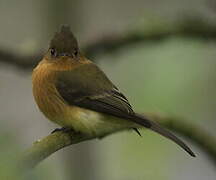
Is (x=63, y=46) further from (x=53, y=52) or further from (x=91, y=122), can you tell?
(x=91, y=122)

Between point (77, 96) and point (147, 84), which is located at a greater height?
point (77, 96)

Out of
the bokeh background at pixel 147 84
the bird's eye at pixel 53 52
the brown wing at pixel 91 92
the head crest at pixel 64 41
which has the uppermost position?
the head crest at pixel 64 41

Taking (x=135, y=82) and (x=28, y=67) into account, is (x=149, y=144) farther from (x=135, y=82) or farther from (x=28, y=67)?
(x=28, y=67)

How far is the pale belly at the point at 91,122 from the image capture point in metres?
3.29

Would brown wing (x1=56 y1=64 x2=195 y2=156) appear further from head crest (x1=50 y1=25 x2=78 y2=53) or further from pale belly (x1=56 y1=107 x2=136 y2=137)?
head crest (x1=50 y1=25 x2=78 y2=53)

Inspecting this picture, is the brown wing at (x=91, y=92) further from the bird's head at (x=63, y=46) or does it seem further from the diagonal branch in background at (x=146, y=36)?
the diagonal branch in background at (x=146, y=36)

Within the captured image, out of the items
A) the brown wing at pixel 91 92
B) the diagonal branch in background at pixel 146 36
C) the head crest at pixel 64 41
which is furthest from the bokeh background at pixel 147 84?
the head crest at pixel 64 41

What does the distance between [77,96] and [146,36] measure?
1162mm

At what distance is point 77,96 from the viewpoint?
351 cm

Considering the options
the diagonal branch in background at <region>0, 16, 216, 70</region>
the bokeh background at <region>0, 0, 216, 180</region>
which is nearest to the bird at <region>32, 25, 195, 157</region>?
the bokeh background at <region>0, 0, 216, 180</region>

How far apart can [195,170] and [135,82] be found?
1.85 meters

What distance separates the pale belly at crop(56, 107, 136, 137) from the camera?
3.29 m

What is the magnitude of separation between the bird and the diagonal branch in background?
643 mm

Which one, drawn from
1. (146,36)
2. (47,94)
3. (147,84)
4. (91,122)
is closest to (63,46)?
(47,94)
